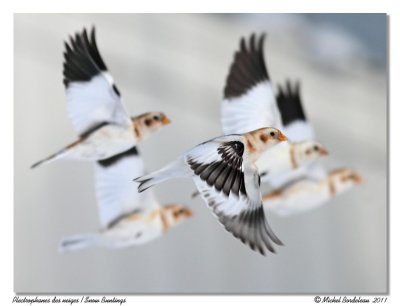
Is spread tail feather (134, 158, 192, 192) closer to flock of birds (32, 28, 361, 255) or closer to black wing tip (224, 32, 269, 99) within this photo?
flock of birds (32, 28, 361, 255)

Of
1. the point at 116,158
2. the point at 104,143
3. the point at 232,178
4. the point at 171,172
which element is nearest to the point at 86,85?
the point at 104,143

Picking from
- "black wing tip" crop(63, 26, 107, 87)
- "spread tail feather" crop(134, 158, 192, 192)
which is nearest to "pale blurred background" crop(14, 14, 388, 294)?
"black wing tip" crop(63, 26, 107, 87)

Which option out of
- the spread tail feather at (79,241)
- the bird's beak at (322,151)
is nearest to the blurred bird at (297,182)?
the bird's beak at (322,151)

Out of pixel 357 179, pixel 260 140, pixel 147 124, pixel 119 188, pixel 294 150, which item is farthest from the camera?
pixel 357 179

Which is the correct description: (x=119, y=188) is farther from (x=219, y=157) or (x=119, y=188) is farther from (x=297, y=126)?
(x=219, y=157)

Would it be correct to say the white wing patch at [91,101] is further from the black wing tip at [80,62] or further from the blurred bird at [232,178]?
the blurred bird at [232,178]

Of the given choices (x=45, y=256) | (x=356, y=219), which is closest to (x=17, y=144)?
(x=45, y=256)

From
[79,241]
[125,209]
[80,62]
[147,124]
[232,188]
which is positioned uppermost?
[80,62]
